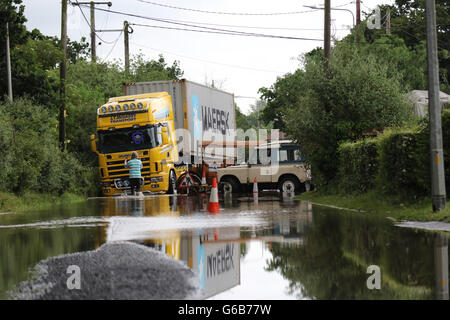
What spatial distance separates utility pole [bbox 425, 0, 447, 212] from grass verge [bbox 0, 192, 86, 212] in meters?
14.2

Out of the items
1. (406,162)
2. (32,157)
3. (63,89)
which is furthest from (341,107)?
(63,89)

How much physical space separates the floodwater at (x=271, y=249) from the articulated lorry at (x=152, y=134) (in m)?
12.3

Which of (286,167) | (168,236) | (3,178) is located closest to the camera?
(168,236)

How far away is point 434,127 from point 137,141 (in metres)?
17.1

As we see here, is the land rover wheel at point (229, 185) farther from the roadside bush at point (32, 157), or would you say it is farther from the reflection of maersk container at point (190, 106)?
the roadside bush at point (32, 157)

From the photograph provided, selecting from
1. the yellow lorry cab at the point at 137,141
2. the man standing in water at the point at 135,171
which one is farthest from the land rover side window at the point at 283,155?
the man standing in water at the point at 135,171

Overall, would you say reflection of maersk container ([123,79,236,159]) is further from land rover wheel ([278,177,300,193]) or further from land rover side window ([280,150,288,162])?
land rover wheel ([278,177,300,193])

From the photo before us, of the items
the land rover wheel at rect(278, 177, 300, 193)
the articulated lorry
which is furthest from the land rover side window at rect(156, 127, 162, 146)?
the land rover wheel at rect(278, 177, 300, 193)

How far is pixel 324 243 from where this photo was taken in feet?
37.2

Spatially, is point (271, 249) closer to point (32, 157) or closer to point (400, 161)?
point (400, 161)

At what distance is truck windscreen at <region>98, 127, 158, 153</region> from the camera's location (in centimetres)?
3009
